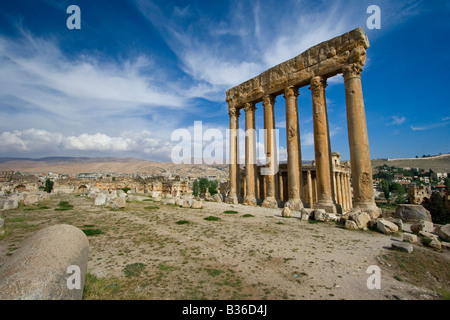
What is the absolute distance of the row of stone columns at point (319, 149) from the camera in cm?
1373

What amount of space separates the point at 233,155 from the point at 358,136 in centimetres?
1273

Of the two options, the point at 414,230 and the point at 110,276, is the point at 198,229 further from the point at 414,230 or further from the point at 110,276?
the point at 414,230

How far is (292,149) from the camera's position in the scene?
18.2 meters

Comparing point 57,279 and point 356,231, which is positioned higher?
point 57,279

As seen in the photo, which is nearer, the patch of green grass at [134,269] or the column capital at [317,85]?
the patch of green grass at [134,269]

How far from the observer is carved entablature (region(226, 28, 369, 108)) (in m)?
14.6

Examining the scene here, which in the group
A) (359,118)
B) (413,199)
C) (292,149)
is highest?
(359,118)

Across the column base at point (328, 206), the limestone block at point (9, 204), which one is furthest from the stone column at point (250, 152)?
the limestone block at point (9, 204)

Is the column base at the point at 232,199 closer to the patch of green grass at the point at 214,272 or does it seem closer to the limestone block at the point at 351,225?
the limestone block at the point at 351,225

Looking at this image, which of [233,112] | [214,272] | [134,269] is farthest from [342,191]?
[134,269]
